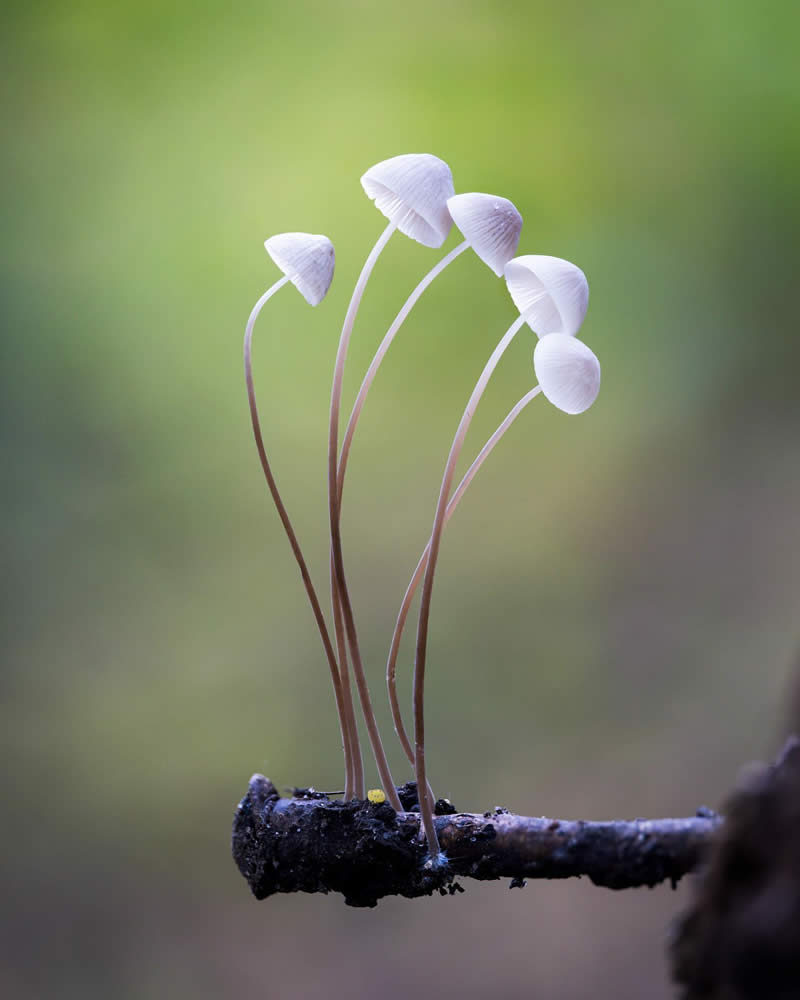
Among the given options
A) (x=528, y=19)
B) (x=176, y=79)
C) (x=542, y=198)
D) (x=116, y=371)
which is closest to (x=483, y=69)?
(x=528, y=19)

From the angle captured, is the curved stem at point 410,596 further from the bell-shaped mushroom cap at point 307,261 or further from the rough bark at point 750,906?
the rough bark at point 750,906

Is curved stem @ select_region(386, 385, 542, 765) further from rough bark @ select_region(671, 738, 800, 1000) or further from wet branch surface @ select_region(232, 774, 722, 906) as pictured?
rough bark @ select_region(671, 738, 800, 1000)

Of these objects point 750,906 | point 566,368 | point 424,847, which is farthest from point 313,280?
point 750,906

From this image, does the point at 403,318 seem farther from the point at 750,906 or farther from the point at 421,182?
the point at 750,906

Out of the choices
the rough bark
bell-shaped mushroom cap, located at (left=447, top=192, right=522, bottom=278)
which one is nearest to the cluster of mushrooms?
bell-shaped mushroom cap, located at (left=447, top=192, right=522, bottom=278)

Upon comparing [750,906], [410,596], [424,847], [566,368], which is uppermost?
[566,368]

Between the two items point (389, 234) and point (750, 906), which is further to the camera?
point (389, 234)
